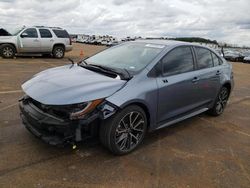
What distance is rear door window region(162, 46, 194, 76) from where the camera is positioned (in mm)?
4988

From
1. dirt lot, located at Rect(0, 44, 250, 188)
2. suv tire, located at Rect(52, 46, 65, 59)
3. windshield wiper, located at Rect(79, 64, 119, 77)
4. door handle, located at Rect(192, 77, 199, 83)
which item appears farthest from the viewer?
suv tire, located at Rect(52, 46, 65, 59)

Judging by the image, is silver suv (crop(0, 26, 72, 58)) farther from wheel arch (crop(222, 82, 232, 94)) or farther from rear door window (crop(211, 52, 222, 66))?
wheel arch (crop(222, 82, 232, 94))

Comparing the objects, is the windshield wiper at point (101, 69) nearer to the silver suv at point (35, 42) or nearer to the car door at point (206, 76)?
the car door at point (206, 76)

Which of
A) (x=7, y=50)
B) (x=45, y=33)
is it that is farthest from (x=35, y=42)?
(x=7, y=50)

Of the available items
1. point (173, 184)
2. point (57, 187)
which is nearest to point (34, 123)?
point (57, 187)

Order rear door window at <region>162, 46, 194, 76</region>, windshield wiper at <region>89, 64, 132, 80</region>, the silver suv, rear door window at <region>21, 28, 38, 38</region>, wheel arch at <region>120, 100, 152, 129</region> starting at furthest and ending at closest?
1. rear door window at <region>21, 28, 38, 38</region>
2. the silver suv
3. rear door window at <region>162, 46, 194, 76</region>
4. windshield wiper at <region>89, 64, 132, 80</region>
5. wheel arch at <region>120, 100, 152, 129</region>

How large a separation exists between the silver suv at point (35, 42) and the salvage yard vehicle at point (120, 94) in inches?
477

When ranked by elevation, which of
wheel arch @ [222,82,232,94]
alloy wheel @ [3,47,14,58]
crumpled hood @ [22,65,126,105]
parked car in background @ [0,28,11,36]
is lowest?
alloy wheel @ [3,47,14,58]

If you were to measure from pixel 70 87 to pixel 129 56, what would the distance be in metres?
1.51

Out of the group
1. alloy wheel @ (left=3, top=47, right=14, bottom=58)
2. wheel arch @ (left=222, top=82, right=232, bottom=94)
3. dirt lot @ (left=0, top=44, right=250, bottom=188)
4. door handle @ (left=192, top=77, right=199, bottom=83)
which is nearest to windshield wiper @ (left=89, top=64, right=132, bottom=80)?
dirt lot @ (left=0, top=44, right=250, bottom=188)

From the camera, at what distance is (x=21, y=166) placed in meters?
3.87

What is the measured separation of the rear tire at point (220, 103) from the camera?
659cm

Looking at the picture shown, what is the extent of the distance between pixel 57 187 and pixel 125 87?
5.30 feet

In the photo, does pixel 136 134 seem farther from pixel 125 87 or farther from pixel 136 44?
pixel 136 44
